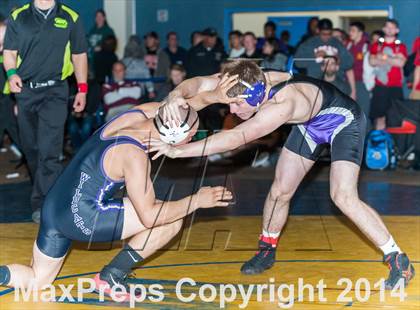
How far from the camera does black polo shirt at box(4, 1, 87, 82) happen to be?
8.52 metres

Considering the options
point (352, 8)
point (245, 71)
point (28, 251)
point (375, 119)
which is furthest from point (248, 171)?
point (352, 8)

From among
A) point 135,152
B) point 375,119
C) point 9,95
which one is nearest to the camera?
Result: point 135,152

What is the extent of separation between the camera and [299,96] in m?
6.11

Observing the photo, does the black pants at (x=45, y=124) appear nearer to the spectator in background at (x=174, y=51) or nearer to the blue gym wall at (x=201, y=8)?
the spectator in background at (x=174, y=51)

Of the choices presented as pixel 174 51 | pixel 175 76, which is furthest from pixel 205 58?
pixel 174 51

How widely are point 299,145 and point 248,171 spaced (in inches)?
215

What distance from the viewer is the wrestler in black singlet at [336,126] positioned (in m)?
→ 6.29

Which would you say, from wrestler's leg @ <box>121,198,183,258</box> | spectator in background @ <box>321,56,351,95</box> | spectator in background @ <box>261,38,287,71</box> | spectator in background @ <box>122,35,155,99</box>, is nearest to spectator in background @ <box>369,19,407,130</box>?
spectator in background @ <box>321,56,351,95</box>

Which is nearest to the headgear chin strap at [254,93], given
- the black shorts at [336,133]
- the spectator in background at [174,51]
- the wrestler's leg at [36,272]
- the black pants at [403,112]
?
the black shorts at [336,133]

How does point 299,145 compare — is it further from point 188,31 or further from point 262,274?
point 188,31

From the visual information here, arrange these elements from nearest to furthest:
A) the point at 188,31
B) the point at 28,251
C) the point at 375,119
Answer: the point at 28,251 < the point at 375,119 < the point at 188,31

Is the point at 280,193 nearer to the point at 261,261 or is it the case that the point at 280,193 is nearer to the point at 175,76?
the point at 261,261

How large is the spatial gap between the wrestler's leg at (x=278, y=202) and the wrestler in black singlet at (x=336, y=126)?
0.49 ft

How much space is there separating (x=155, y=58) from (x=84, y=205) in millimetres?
11321
